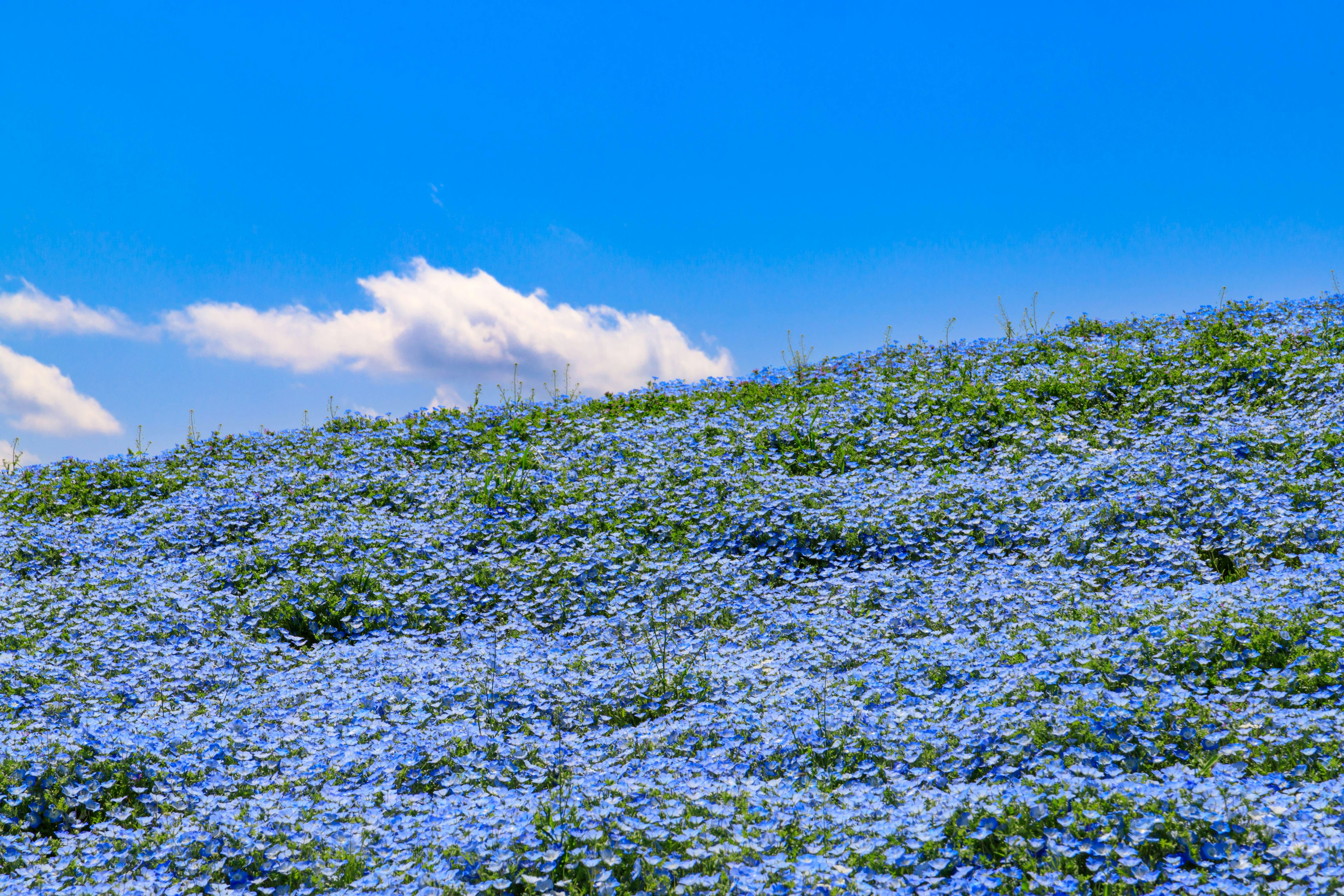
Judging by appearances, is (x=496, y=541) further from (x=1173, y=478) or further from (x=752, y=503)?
(x=1173, y=478)

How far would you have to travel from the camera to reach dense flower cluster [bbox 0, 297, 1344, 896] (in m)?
4.43

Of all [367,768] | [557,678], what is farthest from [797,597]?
[367,768]

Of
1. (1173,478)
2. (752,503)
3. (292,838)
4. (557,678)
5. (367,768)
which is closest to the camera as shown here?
(292,838)

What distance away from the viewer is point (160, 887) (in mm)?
4527

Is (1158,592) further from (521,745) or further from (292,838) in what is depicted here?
(292,838)

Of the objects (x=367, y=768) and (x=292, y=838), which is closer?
(x=292, y=838)

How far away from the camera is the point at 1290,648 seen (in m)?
5.96

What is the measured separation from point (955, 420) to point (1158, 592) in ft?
19.4

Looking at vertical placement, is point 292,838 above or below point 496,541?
below

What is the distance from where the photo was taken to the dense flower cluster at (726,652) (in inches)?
174

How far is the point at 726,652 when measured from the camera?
295 inches

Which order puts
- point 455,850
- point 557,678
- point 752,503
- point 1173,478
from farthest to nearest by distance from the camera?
point 752,503 → point 1173,478 → point 557,678 → point 455,850

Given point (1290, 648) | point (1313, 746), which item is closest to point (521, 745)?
point (1313, 746)

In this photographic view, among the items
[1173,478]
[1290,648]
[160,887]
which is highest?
[1173,478]
